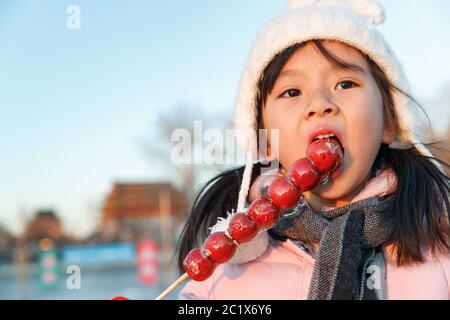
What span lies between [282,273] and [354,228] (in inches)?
10.8

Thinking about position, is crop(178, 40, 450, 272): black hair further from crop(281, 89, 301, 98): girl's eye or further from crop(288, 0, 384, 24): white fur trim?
crop(288, 0, 384, 24): white fur trim

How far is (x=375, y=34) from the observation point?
2158 millimetres

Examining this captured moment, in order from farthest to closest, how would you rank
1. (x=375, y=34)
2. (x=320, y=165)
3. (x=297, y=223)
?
(x=375, y=34)
(x=297, y=223)
(x=320, y=165)

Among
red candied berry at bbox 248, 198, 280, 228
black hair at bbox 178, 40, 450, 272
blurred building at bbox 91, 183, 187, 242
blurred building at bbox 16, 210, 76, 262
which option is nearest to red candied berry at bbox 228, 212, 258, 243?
red candied berry at bbox 248, 198, 280, 228

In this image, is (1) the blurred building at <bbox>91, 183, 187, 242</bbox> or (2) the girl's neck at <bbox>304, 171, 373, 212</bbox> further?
(1) the blurred building at <bbox>91, 183, 187, 242</bbox>

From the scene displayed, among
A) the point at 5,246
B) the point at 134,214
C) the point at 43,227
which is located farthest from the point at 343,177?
the point at 43,227

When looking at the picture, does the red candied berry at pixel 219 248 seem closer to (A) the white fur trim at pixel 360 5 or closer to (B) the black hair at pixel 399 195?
(B) the black hair at pixel 399 195

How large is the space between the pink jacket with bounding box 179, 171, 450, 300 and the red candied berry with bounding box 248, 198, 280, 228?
18 centimetres

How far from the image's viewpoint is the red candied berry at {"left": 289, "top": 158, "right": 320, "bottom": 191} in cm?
184

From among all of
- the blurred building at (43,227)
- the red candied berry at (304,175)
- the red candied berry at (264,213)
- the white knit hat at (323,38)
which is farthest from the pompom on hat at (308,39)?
the blurred building at (43,227)

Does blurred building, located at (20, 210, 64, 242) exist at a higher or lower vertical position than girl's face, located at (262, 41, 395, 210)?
lower

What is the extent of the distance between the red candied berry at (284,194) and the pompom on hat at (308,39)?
147 mm

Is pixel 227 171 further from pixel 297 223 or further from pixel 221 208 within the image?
pixel 297 223
